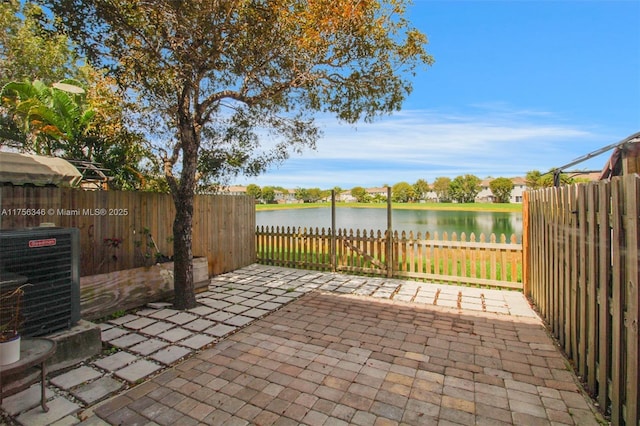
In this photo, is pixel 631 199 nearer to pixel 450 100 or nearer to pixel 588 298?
pixel 588 298

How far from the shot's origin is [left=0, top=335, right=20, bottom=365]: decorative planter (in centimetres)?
203

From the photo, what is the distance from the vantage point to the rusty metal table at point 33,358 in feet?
6.55

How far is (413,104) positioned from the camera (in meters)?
5.66

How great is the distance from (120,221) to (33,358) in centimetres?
314

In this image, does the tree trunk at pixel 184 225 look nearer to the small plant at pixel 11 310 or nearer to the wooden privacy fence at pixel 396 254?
the small plant at pixel 11 310

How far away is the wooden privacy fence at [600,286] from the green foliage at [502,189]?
54316 mm

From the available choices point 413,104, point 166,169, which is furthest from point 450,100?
point 166,169

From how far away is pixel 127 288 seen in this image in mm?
4359

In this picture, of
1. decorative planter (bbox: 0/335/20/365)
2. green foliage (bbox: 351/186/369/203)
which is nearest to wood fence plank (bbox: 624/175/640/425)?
decorative planter (bbox: 0/335/20/365)

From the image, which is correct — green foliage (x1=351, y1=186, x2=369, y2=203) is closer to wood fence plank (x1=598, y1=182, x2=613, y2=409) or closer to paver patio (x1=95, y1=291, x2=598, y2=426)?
paver patio (x1=95, y1=291, x2=598, y2=426)

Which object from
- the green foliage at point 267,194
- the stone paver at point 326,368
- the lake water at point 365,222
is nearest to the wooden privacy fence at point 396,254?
the lake water at point 365,222

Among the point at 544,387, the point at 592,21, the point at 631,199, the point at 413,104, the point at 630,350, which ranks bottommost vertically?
the point at 544,387

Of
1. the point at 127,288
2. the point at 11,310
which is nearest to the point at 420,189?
the point at 127,288

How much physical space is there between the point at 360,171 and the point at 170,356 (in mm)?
45724
